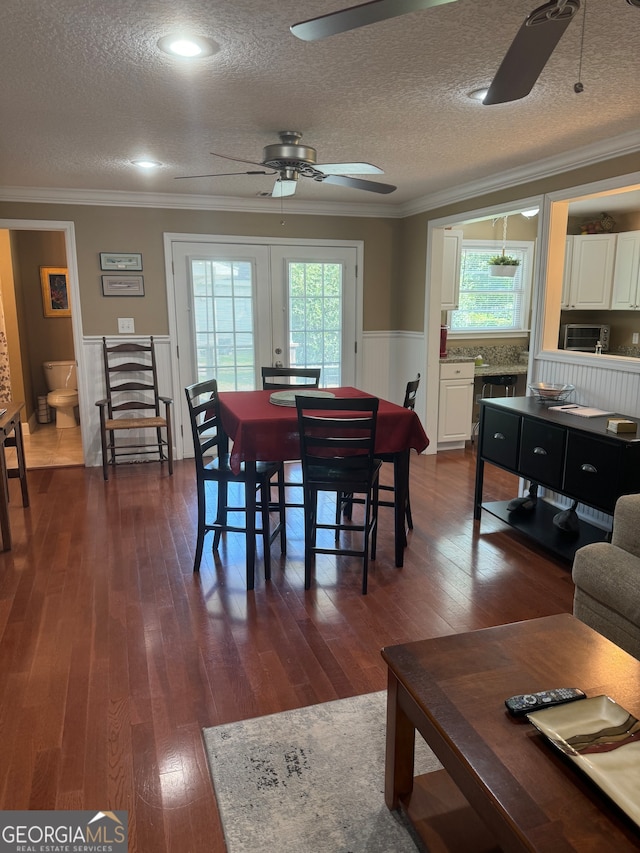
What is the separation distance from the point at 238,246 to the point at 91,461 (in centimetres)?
244

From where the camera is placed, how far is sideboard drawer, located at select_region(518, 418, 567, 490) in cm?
330

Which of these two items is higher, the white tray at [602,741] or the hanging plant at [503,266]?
the hanging plant at [503,266]

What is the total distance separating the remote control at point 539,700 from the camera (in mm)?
1389

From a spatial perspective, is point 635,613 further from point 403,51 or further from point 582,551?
point 403,51

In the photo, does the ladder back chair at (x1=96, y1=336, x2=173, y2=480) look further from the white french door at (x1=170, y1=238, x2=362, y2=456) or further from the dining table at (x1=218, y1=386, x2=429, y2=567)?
the dining table at (x1=218, y1=386, x2=429, y2=567)

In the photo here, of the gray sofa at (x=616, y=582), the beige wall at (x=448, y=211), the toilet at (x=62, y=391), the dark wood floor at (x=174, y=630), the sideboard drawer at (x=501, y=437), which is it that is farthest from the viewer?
the toilet at (x=62, y=391)

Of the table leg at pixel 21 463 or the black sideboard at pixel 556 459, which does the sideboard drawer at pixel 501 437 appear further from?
the table leg at pixel 21 463

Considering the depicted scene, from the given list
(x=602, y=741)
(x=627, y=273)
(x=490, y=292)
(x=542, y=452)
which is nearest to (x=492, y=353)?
Answer: (x=490, y=292)

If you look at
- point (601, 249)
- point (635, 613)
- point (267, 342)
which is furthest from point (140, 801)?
point (601, 249)

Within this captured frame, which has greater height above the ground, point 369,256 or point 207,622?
point 369,256

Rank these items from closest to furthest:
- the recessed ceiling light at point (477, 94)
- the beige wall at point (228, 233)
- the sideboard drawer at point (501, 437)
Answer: the recessed ceiling light at point (477, 94) < the sideboard drawer at point (501, 437) < the beige wall at point (228, 233)

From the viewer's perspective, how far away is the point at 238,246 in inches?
217

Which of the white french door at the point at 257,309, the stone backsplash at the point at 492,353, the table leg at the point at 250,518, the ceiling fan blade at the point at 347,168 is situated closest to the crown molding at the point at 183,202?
the white french door at the point at 257,309

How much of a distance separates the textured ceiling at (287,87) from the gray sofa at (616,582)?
1872 millimetres
